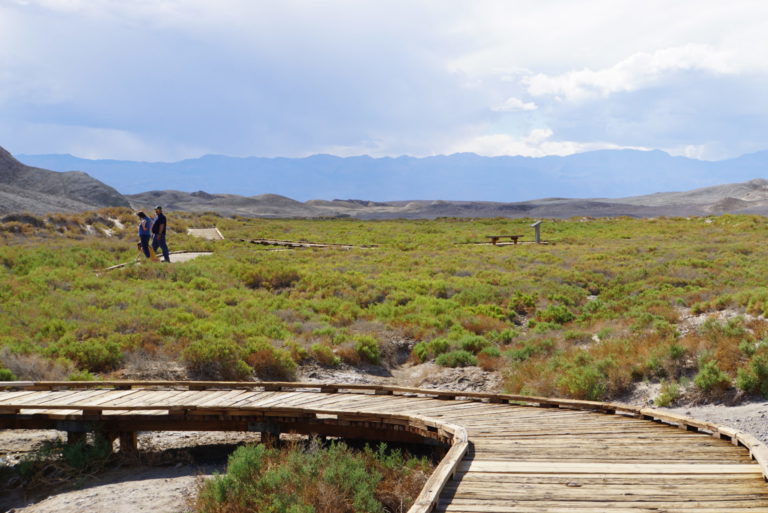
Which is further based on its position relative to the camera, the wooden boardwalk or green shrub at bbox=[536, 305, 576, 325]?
green shrub at bbox=[536, 305, 576, 325]

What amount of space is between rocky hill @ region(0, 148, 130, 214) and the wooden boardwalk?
70986 millimetres

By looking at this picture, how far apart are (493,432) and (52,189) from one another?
105 m

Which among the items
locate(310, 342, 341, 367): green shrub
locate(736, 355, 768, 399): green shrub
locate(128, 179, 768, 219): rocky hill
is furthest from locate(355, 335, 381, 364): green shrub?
locate(128, 179, 768, 219): rocky hill

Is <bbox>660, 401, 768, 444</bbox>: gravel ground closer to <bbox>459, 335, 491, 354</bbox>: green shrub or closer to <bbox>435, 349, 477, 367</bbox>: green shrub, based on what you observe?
<bbox>435, 349, 477, 367</bbox>: green shrub

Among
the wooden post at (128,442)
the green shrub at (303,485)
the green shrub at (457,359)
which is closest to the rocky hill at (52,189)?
the green shrub at (457,359)

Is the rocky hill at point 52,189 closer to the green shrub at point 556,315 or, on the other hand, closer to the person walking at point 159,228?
the person walking at point 159,228

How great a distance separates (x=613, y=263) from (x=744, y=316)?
1336 centimetres

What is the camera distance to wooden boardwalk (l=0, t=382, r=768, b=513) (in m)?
Result: 5.30

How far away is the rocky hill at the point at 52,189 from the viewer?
7662 centimetres

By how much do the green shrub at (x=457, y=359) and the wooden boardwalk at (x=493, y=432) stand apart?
4230 millimetres

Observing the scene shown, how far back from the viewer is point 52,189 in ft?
320

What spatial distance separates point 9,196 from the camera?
70.7m

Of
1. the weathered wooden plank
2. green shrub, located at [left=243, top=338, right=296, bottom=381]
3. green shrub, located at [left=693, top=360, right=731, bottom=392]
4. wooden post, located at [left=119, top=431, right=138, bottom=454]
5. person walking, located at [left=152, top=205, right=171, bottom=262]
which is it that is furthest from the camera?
person walking, located at [left=152, top=205, right=171, bottom=262]

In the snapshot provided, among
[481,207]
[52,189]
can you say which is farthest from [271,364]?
[481,207]
